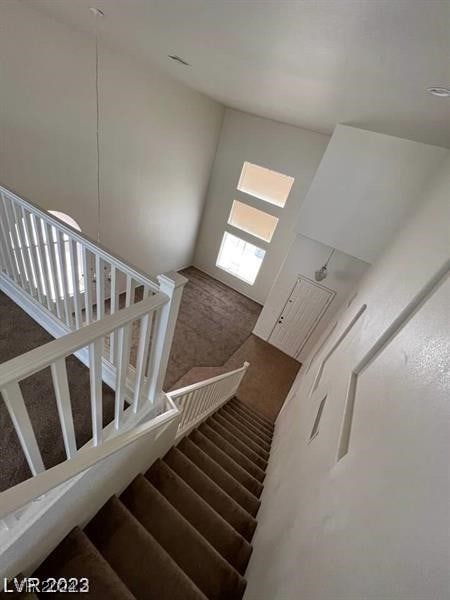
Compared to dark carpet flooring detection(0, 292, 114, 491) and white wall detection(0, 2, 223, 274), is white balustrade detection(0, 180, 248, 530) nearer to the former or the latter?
dark carpet flooring detection(0, 292, 114, 491)

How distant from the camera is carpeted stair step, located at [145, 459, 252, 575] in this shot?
1.75 m

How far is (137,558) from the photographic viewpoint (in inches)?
55.4

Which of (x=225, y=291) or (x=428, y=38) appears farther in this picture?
(x=225, y=291)

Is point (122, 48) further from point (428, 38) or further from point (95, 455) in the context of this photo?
point (95, 455)

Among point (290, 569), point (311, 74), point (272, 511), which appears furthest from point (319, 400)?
point (311, 74)

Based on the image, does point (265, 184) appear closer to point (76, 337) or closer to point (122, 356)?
point (122, 356)

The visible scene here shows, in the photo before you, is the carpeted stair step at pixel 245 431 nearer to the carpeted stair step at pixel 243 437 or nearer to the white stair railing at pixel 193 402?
the carpeted stair step at pixel 243 437

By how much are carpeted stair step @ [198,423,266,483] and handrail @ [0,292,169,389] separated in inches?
89.5

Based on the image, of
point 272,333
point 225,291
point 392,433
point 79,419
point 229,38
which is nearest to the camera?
point 392,433

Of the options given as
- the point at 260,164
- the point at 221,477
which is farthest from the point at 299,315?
the point at 221,477

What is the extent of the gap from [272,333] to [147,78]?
18.0ft

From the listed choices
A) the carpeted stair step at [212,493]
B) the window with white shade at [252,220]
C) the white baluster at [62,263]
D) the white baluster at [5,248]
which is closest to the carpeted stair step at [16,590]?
the carpeted stair step at [212,493]

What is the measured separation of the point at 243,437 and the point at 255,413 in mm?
1342

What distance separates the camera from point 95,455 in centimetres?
115
